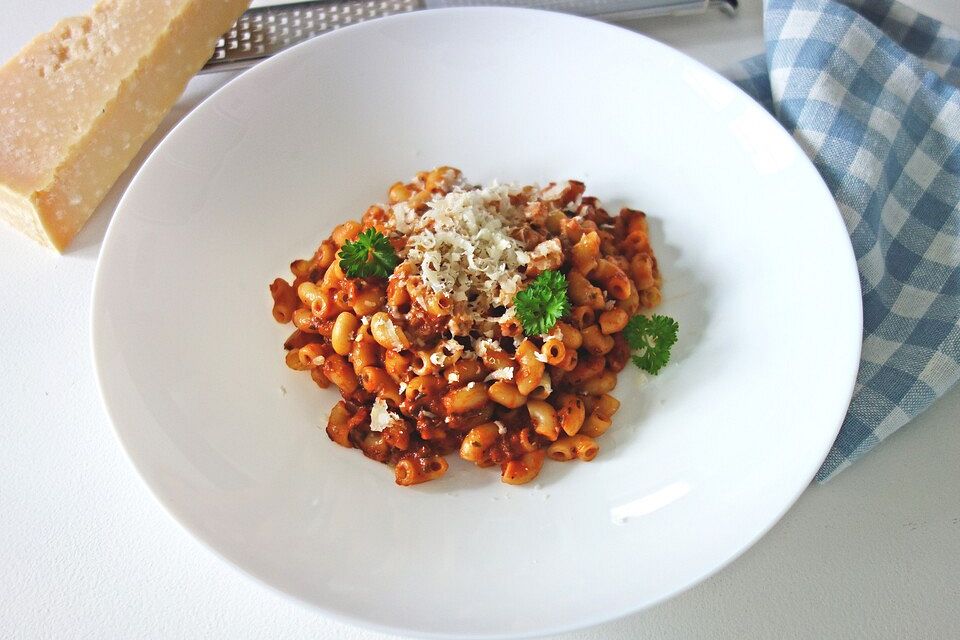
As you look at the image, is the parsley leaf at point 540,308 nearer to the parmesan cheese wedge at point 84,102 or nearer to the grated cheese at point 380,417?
the grated cheese at point 380,417

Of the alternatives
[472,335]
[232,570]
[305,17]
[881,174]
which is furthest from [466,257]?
[305,17]

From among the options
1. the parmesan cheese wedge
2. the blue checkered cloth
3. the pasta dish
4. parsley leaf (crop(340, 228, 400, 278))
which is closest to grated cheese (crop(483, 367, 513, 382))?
the pasta dish

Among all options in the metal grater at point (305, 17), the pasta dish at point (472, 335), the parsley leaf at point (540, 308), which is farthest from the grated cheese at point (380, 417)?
the metal grater at point (305, 17)

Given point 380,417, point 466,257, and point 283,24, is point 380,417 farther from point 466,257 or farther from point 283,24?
point 283,24

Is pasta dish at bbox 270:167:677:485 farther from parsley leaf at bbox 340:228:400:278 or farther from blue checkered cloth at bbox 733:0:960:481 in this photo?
blue checkered cloth at bbox 733:0:960:481

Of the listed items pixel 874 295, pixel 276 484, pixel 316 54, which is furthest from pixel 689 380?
pixel 316 54

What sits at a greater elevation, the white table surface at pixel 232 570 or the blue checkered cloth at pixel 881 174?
the blue checkered cloth at pixel 881 174

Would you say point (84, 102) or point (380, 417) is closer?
point (380, 417)
